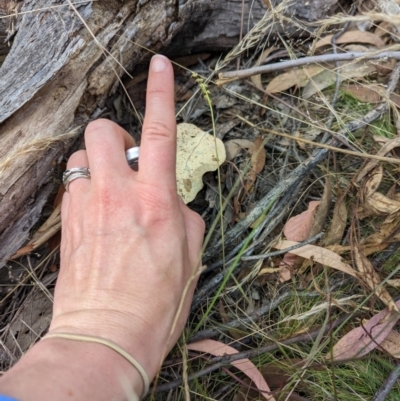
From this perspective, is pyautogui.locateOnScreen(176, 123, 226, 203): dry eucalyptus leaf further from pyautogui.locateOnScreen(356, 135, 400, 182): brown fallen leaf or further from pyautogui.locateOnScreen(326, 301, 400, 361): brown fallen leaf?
pyautogui.locateOnScreen(326, 301, 400, 361): brown fallen leaf

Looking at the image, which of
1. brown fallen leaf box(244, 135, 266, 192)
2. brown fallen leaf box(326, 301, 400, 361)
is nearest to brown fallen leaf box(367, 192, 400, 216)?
brown fallen leaf box(326, 301, 400, 361)

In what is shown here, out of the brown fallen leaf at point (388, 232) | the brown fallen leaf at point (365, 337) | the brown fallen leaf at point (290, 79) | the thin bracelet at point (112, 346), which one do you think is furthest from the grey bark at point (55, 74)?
the brown fallen leaf at point (365, 337)

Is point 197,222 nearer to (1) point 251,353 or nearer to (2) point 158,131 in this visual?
(2) point 158,131

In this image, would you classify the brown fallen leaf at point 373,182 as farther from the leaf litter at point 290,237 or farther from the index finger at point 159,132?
the index finger at point 159,132

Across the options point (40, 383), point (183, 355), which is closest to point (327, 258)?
point (183, 355)

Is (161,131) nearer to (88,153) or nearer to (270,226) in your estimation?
(88,153)

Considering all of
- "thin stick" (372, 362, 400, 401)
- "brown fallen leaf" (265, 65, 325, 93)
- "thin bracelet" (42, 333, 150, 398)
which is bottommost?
"thin stick" (372, 362, 400, 401)

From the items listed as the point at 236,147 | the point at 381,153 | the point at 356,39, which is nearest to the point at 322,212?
the point at 381,153
